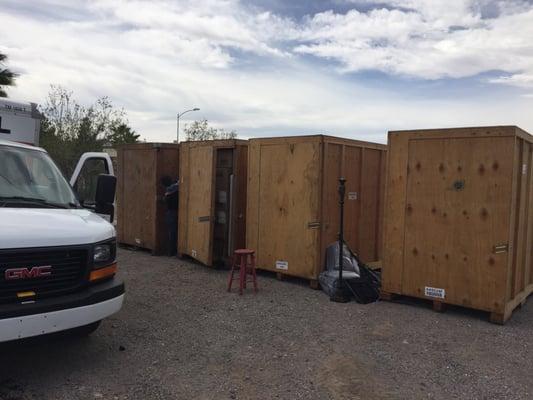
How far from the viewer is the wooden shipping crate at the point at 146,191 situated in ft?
34.6

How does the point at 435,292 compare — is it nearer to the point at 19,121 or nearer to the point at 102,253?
the point at 102,253

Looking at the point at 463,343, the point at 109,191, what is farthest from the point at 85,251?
the point at 463,343

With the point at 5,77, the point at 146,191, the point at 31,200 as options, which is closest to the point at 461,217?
the point at 31,200

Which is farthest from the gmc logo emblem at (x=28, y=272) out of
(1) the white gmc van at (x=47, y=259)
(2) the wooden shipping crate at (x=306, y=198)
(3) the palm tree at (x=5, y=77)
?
(3) the palm tree at (x=5, y=77)

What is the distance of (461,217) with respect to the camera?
6.18 m

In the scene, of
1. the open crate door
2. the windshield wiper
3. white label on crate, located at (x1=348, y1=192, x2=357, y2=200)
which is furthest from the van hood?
white label on crate, located at (x1=348, y1=192, x2=357, y2=200)

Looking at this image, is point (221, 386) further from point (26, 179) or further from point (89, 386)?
point (26, 179)

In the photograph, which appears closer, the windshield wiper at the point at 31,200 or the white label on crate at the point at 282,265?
the windshield wiper at the point at 31,200

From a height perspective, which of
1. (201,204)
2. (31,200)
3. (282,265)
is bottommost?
(282,265)

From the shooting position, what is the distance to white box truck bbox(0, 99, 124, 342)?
371 cm

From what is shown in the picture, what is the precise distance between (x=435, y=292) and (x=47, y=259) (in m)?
4.84

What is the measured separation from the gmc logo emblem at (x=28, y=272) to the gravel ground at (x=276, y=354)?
52cm

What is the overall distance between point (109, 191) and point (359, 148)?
4.62m

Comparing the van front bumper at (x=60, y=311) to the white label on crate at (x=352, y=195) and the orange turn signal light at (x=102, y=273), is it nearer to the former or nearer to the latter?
the orange turn signal light at (x=102, y=273)
